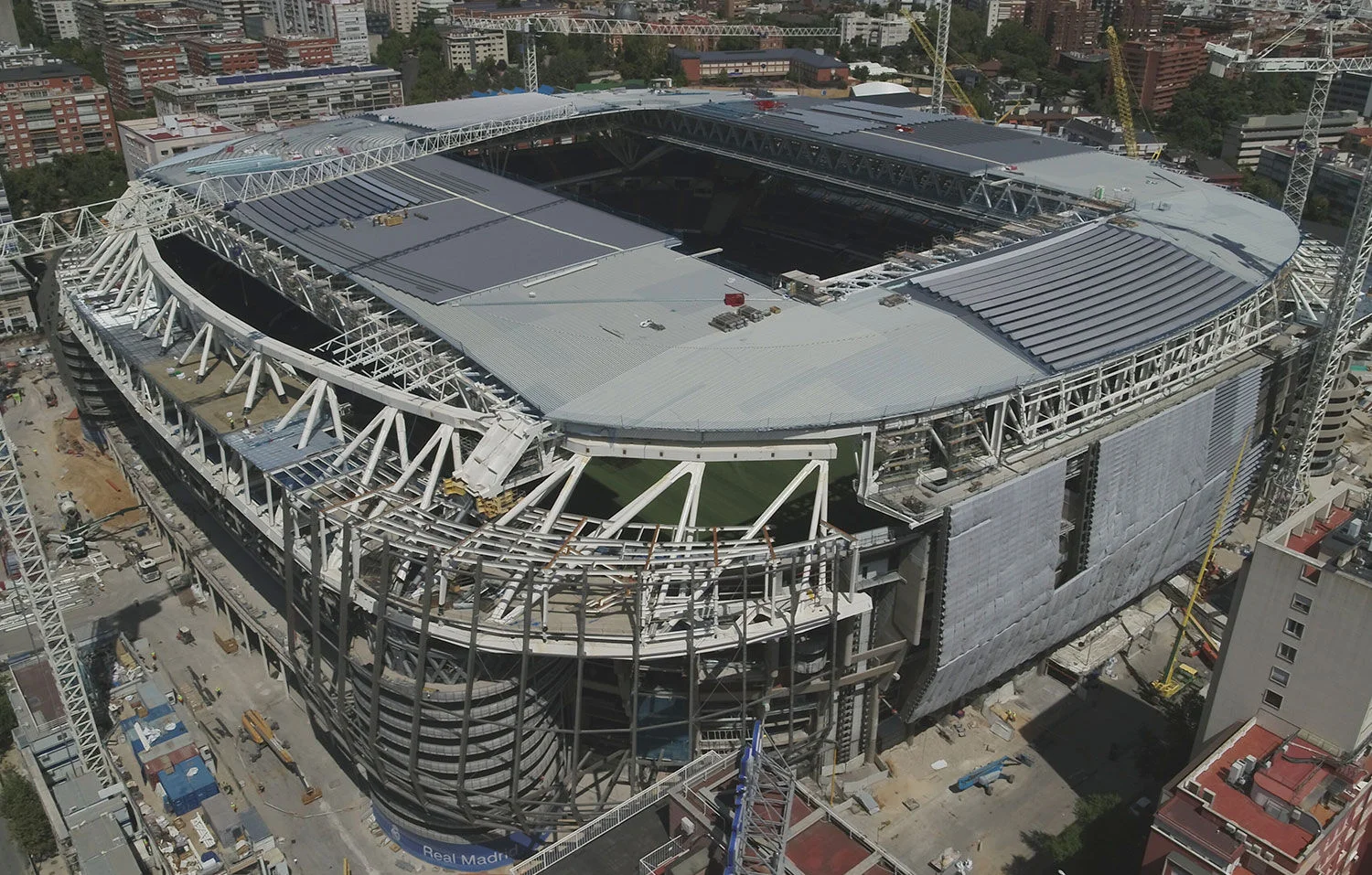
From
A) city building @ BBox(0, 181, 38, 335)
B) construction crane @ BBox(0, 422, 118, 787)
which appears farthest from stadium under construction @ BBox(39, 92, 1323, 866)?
city building @ BBox(0, 181, 38, 335)

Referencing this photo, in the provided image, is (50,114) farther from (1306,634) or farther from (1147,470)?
(1306,634)

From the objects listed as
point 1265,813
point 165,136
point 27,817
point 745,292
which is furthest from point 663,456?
point 165,136

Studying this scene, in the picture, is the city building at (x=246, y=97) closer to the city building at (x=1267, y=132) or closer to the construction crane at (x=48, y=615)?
the construction crane at (x=48, y=615)

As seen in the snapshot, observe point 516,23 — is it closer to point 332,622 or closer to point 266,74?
point 266,74

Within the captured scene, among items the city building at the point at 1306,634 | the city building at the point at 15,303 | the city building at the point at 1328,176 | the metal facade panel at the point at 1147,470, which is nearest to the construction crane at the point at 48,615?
the metal facade panel at the point at 1147,470

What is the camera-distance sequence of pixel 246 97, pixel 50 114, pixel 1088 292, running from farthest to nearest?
1. pixel 246 97
2. pixel 50 114
3. pixel 1088 292

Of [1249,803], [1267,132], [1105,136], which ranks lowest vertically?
[1249,803]

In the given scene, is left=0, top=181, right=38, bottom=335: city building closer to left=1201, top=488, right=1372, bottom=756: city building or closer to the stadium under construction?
the stadium under construction
